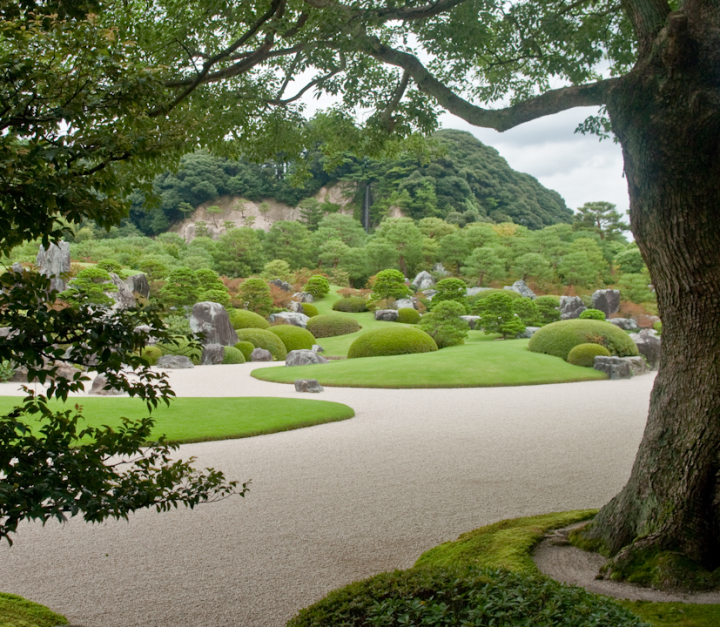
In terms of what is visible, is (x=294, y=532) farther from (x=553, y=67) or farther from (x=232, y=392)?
(x=232, y=392)

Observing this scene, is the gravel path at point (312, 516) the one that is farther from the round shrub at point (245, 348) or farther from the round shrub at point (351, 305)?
the round shrub at point (351, 305)

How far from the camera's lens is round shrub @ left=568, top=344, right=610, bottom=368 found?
49.6 ft

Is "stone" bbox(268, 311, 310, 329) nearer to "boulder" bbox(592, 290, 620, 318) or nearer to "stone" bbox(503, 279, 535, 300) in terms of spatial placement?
"stone" bbox(503, 279, 535, 300)

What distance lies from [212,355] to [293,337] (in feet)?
13.1

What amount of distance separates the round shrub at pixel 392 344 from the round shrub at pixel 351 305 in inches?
430

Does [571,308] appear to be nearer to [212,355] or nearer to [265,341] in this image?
[265,341]

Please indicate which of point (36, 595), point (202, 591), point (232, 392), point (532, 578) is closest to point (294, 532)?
point (202, 591)

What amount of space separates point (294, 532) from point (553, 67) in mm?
5071

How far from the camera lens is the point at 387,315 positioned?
25.6 meters

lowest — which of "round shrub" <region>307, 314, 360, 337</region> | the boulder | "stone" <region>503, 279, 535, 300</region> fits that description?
"round shrub" <region>307, 314, 360, 337</region>

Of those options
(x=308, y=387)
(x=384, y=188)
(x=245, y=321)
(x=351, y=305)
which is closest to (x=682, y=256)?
(x=308, y=387)

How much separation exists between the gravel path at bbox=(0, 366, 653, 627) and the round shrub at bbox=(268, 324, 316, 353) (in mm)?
12104

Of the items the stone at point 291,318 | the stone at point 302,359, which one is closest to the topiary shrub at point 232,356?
the stone at point 302,359

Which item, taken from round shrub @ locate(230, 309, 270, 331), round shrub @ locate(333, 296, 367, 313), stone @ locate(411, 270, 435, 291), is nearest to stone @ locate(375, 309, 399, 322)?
round shrub @ locate(333, 296, 367, 313)
